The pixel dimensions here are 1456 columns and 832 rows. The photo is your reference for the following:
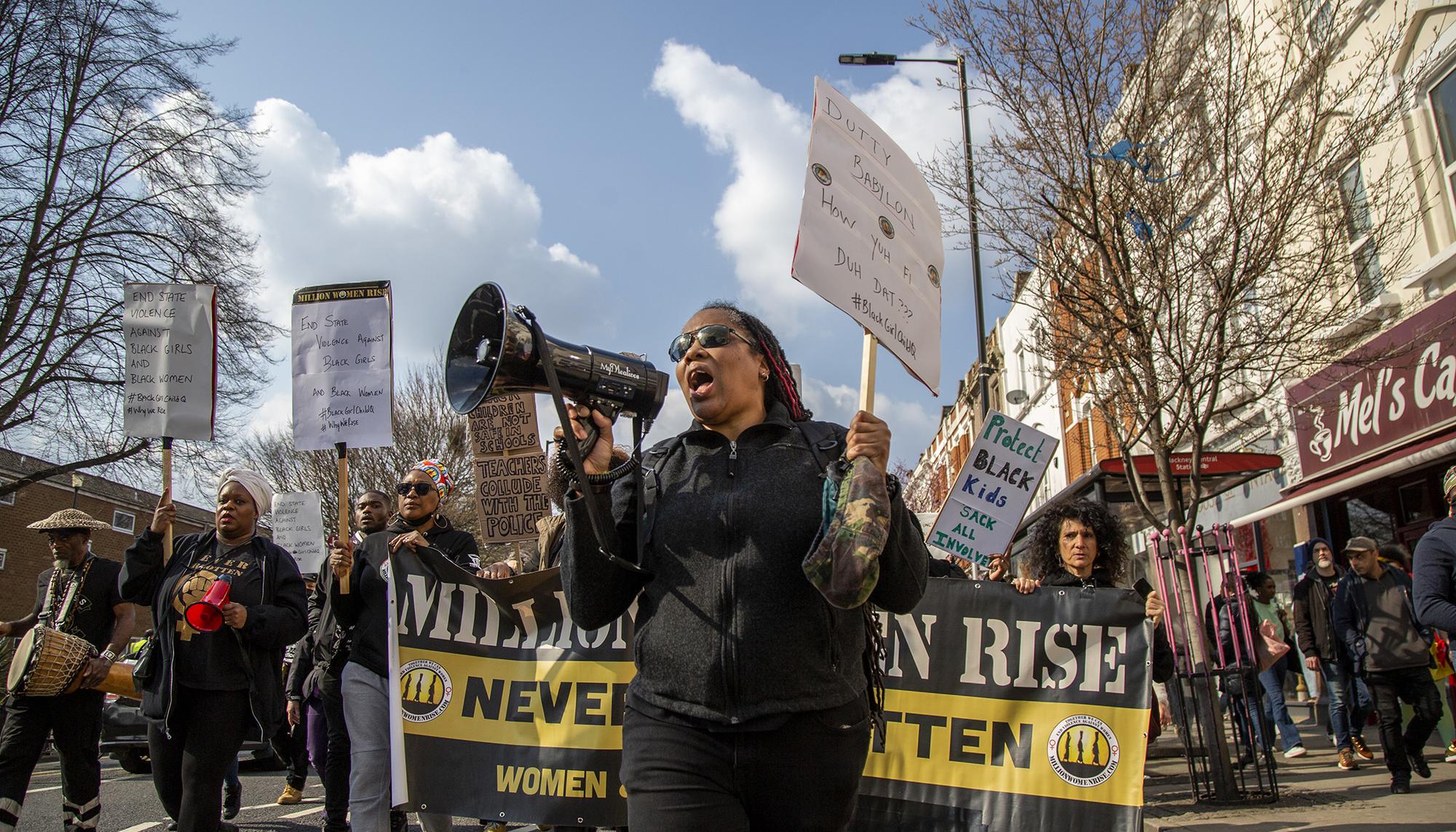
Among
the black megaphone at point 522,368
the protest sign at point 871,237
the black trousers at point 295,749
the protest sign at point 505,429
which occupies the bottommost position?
the black trousers at point 295,749

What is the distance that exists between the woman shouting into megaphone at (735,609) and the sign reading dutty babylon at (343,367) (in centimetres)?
334

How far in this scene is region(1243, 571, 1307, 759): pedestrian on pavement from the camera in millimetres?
9391

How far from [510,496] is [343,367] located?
3623 millimetres

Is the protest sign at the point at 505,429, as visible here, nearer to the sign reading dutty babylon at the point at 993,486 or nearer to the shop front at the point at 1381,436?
the sign reading dutty babylon at the point at 993,486

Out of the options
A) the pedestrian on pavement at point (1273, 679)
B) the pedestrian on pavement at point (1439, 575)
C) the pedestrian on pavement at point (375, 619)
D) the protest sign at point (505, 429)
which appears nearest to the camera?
the pedestrian on pavement at point (375, 619)

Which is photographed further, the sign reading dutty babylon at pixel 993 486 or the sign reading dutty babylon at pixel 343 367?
the sign reading dutty babylon at pixel 993 486

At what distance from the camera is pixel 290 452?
33656 millimetres

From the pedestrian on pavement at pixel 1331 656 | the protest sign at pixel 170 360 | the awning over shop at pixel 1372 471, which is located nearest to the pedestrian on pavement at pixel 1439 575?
the pedestrian on pavement at pixel 1331 656

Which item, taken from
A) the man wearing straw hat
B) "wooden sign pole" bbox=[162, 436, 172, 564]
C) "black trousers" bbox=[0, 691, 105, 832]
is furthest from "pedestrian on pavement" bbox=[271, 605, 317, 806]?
"wooden sign pole" bbox=[162, 436, 172, 564]

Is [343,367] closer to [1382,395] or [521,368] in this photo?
[521,368]

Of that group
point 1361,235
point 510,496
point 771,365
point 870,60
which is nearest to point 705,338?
point 771,365

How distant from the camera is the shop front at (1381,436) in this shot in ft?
30.9

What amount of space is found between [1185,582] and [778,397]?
4.84m

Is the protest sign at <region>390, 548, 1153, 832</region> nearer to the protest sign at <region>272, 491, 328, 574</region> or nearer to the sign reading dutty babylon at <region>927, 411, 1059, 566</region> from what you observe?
the sign reading dutty babylon at <region>927, 411, 1059, 566</region>
